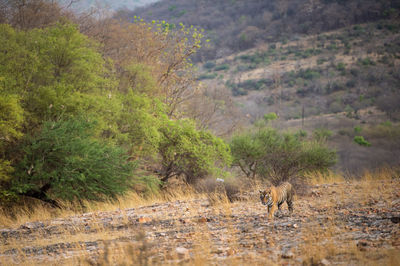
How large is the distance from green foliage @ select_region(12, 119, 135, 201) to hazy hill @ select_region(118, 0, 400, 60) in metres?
51.8

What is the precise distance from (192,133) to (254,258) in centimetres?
1063

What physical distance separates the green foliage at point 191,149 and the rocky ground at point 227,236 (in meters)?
5.66

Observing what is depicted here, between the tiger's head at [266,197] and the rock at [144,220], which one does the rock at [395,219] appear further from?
the rock at [144,220]

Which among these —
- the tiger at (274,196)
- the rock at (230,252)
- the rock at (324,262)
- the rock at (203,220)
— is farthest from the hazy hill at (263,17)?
the rock at (324,262)

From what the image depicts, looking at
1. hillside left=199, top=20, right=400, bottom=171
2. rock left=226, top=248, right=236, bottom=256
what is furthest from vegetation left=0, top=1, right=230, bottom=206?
hillside left=199, top=20, right=400, bottom=171

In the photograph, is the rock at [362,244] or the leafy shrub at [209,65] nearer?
the rock at [362,244]

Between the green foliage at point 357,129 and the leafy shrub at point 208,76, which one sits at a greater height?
the leafy shrub at point 208,76

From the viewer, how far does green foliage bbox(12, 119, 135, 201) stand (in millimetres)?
11203

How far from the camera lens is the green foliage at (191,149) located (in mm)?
14789

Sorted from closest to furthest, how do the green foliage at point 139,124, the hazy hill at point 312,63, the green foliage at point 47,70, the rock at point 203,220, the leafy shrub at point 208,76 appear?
the rock at point 203,220, the green foliage at point 47,70, the green foliage at point 139,124, the hazy hill at point 312,63, the leafy shrub at point 208,76

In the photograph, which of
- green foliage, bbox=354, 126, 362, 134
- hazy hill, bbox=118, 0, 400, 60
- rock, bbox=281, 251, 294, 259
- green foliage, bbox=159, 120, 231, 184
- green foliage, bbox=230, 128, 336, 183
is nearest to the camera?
rock, bbox=281, 251, 294, 259

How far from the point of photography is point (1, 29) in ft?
43.9

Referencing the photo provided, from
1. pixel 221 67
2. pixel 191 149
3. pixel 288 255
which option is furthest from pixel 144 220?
pixel 221 67

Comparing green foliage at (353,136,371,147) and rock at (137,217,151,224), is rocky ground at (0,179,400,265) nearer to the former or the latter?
rock at (137,217,151,224)
